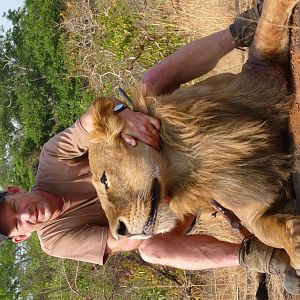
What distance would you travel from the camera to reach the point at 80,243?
4.80m

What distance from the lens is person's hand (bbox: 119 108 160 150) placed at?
349 cm

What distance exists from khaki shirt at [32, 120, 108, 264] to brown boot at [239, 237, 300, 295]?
1.35 m

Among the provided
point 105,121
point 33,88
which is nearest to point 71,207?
point 105,121

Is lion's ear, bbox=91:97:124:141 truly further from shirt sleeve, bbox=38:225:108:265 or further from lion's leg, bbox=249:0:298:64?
shirt sleeve, bbox=38:225:108:265

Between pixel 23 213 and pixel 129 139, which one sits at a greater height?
pixel 129 139

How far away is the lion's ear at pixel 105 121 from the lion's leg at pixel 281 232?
1.02 m

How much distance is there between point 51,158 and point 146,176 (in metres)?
1.72

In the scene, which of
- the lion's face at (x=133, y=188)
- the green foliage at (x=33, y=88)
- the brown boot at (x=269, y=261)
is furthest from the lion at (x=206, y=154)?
the green foliage at (x=33, y=88)

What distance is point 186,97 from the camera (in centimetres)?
362

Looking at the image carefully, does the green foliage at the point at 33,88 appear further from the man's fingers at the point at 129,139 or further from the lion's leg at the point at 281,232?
the lion's leg at the point at 281,232

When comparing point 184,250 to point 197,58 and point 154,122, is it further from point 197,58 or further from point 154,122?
point 197,58

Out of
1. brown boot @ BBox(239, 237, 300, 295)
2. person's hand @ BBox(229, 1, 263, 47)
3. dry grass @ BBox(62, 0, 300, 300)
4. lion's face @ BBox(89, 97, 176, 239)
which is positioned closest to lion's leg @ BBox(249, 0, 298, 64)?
person's hand @ BBox(229, 1, 263, 47)

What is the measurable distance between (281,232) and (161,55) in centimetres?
677

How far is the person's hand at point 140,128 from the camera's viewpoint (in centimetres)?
349
